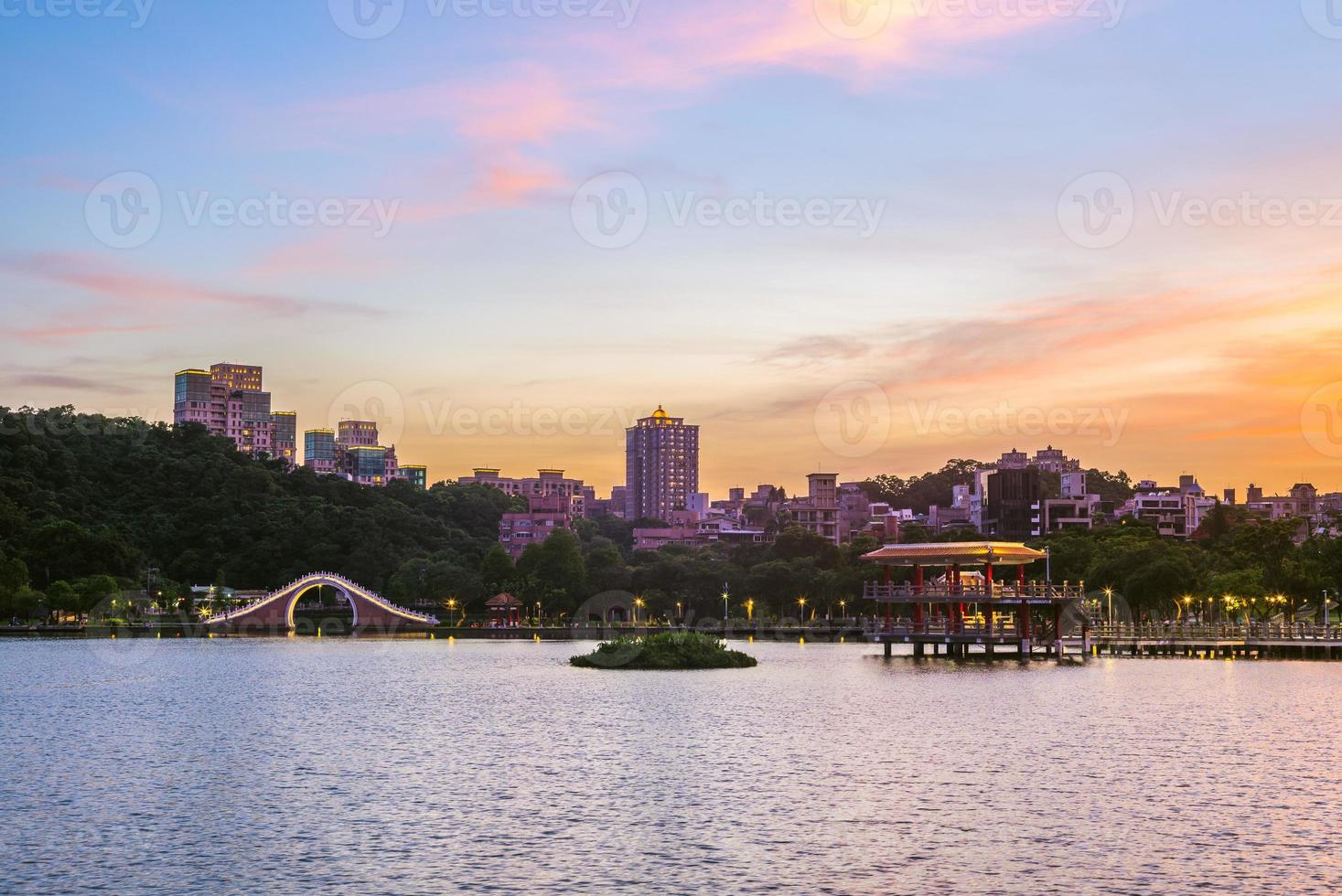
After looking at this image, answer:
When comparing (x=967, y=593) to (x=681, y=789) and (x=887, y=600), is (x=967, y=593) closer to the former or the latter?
(x=887, y=600)

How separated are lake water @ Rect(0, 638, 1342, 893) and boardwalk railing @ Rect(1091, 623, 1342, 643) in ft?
120

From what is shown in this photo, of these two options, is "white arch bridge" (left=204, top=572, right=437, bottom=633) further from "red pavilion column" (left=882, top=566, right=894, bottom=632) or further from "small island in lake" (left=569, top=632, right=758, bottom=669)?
"red pavilion column" (left=882, top=566, right=894, bottom=632)

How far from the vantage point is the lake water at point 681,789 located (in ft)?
99.3

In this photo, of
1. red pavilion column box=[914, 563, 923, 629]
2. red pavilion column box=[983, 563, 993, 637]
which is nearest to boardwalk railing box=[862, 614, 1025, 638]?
red pavilion column box=[914, 563, 923, 629]

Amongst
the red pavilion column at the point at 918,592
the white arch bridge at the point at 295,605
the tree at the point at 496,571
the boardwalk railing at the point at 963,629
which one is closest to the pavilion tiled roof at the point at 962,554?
the red pavilion column at the point at 918,592

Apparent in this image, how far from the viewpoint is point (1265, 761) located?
157ft

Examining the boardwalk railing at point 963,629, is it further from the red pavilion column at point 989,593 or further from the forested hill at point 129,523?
the forested hill at point 129,523

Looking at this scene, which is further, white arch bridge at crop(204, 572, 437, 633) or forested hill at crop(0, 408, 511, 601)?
white arch bridge at crop(204, 572, 437, 633)

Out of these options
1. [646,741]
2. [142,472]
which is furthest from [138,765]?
[142,472]

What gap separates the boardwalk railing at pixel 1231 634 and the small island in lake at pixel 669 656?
3565 centimetres

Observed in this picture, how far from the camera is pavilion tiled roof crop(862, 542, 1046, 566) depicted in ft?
347

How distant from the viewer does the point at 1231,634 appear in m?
120

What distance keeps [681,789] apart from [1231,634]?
91042 millimetres

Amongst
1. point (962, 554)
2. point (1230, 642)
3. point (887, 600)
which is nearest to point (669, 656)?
point (887, 600)
